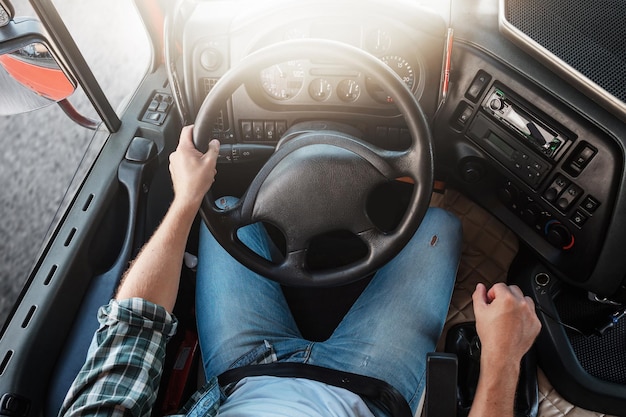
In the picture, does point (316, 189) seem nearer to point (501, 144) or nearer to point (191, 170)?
point (191, 170)

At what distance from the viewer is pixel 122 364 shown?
923mm

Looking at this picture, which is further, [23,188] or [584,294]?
[23,188]

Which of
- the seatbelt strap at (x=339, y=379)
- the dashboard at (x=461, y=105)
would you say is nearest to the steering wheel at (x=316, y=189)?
the seatbelt strap at (x=339, y=379)

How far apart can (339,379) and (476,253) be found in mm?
719

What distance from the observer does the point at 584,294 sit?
1383 millimetres

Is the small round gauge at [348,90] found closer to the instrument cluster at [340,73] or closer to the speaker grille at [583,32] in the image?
the instrument cluster at [340,73]

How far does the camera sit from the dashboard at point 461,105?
111cm

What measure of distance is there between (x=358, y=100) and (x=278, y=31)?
25cm

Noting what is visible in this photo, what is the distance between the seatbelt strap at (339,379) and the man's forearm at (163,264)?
199 millimetres

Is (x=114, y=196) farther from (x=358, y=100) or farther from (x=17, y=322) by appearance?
(x=358, y=100)

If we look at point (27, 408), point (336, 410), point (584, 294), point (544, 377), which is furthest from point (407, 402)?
point (27, 408)

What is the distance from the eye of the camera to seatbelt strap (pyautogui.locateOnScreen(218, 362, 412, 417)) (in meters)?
1.02

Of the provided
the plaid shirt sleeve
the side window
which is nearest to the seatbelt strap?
the plaid shirt sleeve

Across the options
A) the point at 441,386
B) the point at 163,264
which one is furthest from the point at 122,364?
the point at 441,386
